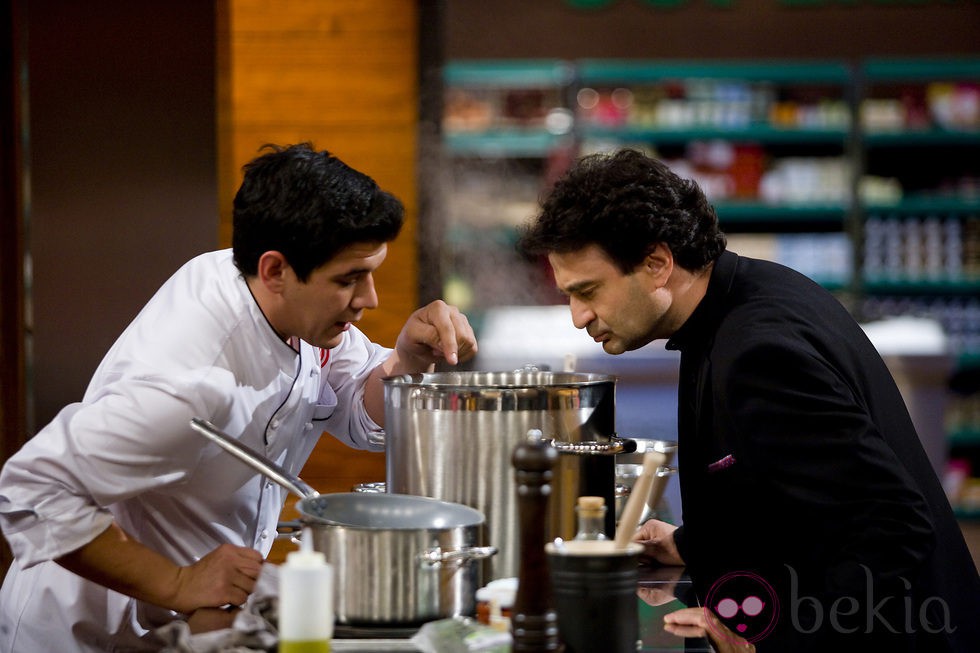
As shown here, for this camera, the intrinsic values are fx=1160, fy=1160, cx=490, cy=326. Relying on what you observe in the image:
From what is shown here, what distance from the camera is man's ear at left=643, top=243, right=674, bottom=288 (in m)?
1.91

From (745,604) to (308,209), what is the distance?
0.86m

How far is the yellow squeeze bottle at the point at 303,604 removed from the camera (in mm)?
1094

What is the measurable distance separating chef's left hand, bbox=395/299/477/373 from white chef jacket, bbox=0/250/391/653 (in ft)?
0.56

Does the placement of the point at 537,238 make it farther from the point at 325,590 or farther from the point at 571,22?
the point at 571,22

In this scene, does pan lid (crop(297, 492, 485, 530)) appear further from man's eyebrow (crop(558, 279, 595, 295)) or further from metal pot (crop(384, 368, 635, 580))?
man's eyebrow (crop(558, 279, 595, 295))

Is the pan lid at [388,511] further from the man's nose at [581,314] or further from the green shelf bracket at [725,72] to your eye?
the green shelf bracket at [725,72]

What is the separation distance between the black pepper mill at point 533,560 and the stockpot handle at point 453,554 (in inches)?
6.8

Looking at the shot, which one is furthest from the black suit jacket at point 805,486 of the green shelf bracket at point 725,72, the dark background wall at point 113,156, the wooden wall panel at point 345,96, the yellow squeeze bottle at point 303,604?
the green shelf bracket at point 725,72

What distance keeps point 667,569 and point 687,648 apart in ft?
1.74

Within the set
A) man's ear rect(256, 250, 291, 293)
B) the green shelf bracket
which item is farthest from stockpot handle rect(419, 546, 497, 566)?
the green shelf bracket

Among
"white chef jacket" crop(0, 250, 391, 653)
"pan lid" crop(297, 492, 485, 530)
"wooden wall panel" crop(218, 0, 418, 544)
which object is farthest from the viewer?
"wooden wall panel" crop(218, 0, 418, 544)

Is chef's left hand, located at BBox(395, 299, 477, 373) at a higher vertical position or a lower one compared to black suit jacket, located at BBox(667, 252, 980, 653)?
higher

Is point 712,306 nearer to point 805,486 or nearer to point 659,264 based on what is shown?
point 659,264

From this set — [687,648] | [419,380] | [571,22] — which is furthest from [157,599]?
[571,22]
